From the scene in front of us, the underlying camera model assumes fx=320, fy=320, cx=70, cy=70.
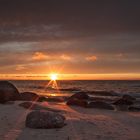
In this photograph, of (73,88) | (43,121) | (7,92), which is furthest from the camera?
(73,88)

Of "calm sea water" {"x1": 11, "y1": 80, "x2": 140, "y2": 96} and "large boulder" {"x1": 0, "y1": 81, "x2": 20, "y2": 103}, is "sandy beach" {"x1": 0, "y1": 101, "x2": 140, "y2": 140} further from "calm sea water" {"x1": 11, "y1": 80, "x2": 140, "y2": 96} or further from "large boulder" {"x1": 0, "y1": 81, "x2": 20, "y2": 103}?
"calm sea water" {"x1": 11, "y1": 80, "x2": 140, "y2": 96}

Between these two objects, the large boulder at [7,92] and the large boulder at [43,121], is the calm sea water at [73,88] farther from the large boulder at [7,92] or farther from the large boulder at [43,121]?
the large boulder at [43,121]

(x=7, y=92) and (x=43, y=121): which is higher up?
(x=7, y=92)

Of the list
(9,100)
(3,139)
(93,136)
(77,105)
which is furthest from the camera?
(77,105)

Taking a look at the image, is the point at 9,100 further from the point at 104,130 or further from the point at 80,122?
the point at 104,130

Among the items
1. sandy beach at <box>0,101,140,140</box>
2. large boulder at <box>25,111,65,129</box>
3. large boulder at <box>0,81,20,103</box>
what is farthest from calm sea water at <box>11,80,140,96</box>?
large boulder at <box>25,111,65,129</box>

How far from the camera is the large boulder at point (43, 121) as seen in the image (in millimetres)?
12633

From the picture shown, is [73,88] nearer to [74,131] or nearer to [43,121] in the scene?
[43,121]

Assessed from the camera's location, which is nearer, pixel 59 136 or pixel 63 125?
pixel 59 136

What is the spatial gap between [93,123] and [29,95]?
694 inches

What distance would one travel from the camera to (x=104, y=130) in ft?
41.8

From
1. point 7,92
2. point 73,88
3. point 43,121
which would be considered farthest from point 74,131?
point 73,88

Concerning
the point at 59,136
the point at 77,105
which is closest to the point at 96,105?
the point at 77,105

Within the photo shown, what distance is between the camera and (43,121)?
1267 centimetres
